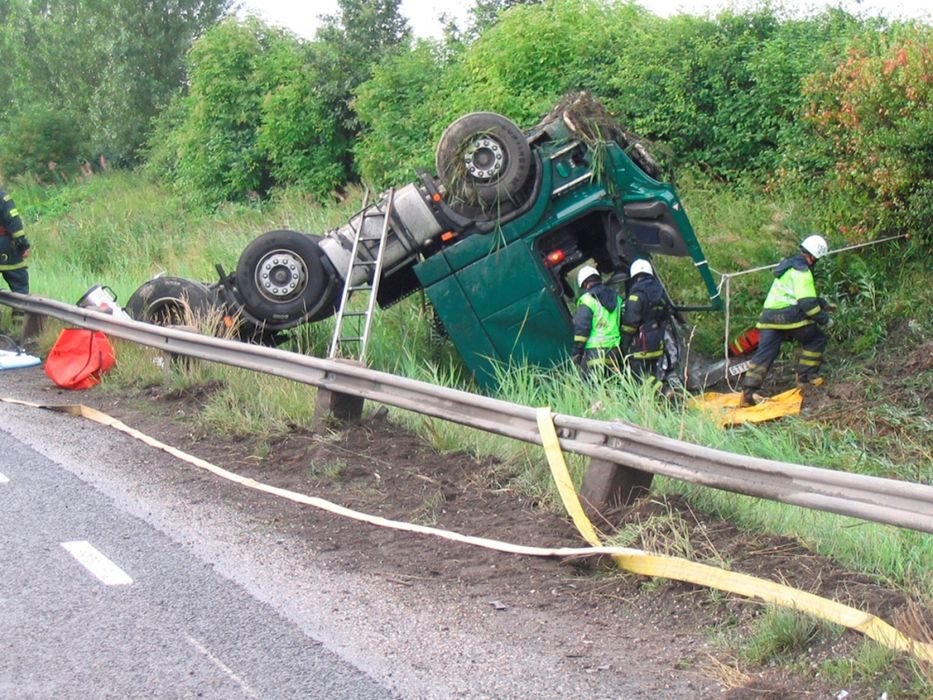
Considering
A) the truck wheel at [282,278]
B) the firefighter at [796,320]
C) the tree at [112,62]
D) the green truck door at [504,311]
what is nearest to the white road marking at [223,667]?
the green truck door at [504,311]

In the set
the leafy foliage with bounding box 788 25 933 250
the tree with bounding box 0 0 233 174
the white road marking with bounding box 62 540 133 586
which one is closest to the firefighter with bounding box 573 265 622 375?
the leafy foliage with bounding box 788 25 933 250

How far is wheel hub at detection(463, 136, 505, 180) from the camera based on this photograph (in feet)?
34.1

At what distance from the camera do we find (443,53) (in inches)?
765

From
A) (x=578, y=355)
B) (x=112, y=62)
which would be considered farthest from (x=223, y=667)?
(x=112, y=62)

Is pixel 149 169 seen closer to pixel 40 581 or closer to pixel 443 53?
pixel 443 53

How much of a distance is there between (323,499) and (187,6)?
91.8 feet

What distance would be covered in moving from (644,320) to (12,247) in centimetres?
695

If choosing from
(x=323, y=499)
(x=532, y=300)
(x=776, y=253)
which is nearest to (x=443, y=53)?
(x=776, y=253)

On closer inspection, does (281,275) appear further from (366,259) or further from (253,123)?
(253,123)

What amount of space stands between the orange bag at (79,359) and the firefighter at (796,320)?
5.54 metres

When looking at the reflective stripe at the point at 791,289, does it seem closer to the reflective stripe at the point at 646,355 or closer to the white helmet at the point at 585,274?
the reflective stripe at the point at 646,355

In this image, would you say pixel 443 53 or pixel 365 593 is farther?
pixel 443 53

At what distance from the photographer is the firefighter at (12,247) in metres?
12.9

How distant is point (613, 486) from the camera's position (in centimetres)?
577
